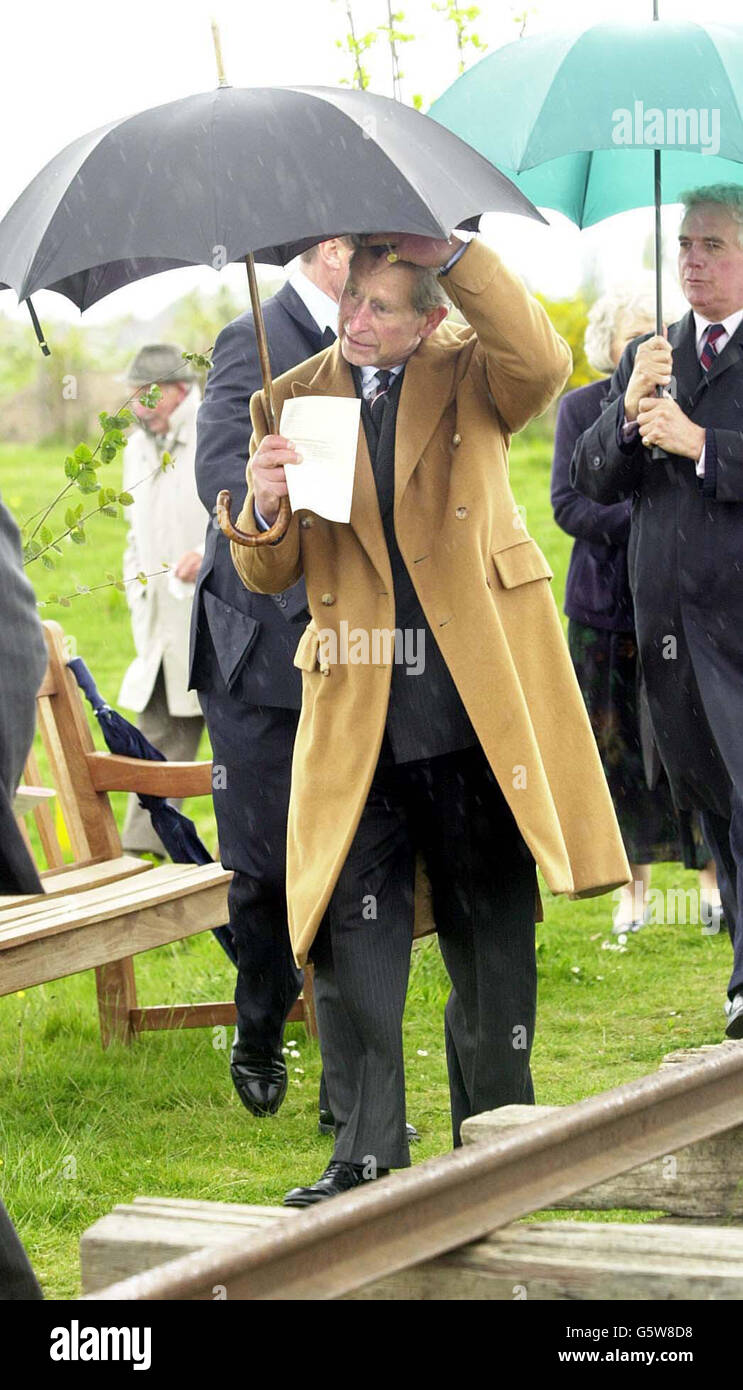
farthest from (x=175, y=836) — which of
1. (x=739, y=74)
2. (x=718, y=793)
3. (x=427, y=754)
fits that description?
(x=739, y=74)

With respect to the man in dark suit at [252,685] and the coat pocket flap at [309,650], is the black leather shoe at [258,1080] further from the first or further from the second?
the coat pocket flap at [309,650]

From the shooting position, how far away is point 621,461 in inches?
219

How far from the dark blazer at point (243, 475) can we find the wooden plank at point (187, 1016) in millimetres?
1323

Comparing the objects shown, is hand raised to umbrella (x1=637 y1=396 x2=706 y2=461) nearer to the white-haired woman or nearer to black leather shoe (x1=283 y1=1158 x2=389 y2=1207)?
the white-haired woman

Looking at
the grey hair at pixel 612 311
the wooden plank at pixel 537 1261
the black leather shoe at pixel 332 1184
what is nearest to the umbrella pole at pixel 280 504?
the black leather shoe at pixel 332 1184

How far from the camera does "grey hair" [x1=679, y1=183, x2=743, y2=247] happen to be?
5.50m

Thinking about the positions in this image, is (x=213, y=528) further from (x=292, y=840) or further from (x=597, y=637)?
(x=597, y=637)

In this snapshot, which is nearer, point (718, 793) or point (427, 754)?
point (427, 754)

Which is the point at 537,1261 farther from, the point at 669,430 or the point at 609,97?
the point at 609,97

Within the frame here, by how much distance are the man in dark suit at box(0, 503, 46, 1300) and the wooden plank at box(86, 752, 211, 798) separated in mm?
3138

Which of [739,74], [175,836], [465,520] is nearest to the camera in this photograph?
[465,520]

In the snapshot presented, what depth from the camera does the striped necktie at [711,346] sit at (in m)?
5.60

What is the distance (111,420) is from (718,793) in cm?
205

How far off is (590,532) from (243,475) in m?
2.37
